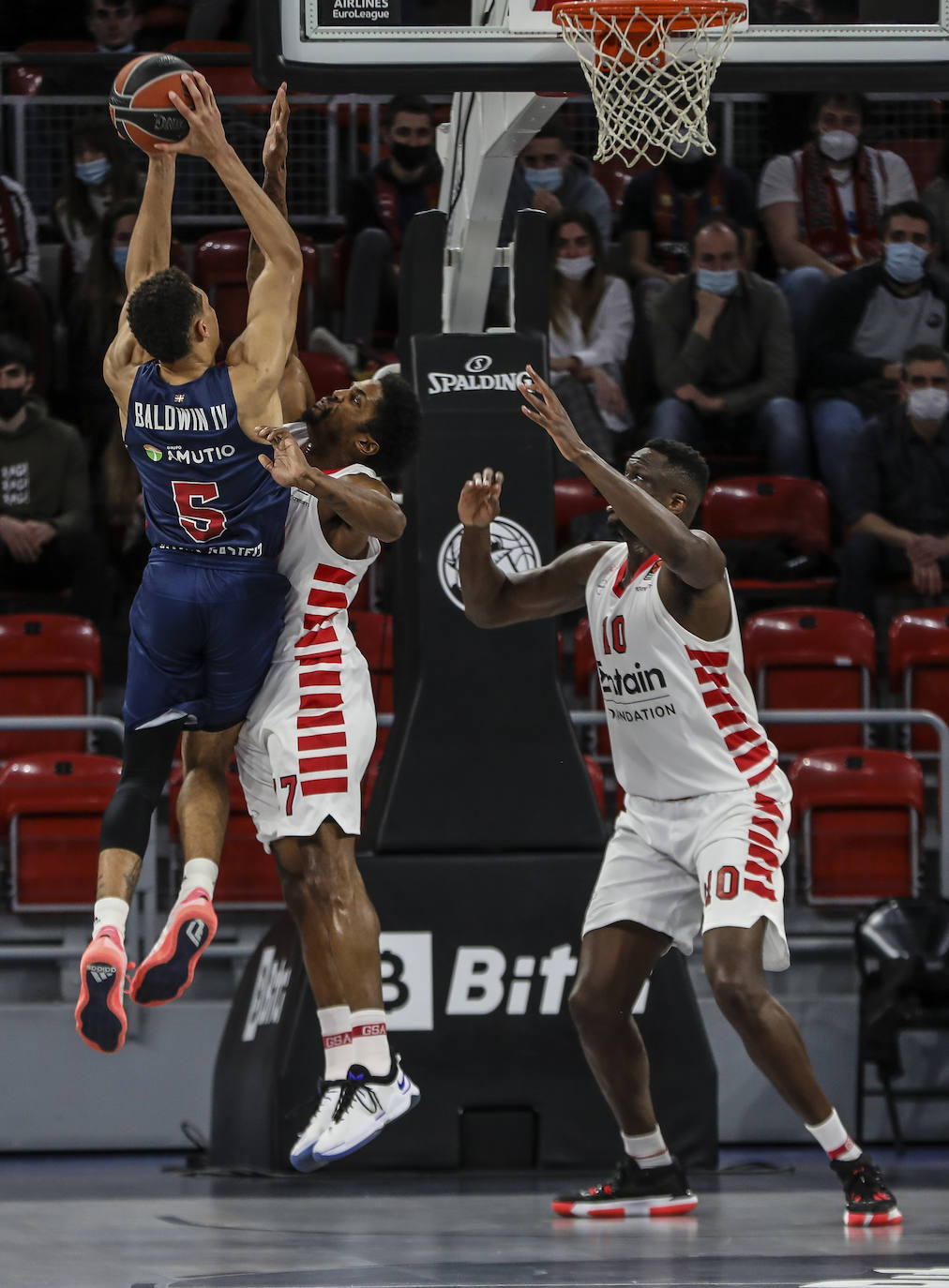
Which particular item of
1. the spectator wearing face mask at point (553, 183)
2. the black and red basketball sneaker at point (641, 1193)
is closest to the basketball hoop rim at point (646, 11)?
the black and red basketball sneaker at point (641, 1193)

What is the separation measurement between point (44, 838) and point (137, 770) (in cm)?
332

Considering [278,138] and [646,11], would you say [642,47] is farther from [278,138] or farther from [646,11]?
[278,138]

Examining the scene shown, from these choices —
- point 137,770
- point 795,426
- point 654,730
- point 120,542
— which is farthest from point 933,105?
point 137,770

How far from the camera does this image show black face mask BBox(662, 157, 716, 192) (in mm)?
11984

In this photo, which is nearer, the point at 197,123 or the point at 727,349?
the point at 197,123

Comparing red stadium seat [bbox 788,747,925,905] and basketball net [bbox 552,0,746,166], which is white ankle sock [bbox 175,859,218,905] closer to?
basketball net [bbox 552,0,746,166]

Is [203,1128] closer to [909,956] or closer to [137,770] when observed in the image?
[909,956]

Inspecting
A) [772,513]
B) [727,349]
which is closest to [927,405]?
[772,513]

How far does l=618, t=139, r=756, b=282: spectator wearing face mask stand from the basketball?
664 cm

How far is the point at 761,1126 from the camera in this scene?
9289 millimetres

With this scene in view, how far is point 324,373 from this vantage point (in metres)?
11.1

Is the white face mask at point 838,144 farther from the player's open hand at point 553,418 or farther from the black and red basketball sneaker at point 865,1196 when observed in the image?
the black and red basketball sneaker at point 865,1196

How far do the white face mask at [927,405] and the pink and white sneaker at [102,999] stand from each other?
246 inches

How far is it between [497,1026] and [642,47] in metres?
3.76
